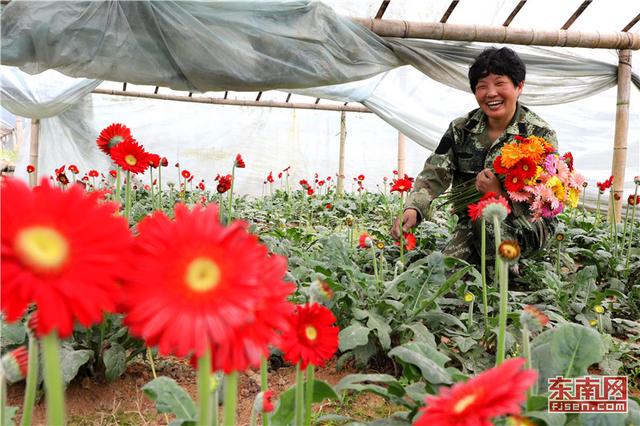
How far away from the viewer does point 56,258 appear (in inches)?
13.5

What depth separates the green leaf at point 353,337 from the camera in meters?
1.35

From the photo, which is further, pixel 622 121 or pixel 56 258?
pixel 622 121

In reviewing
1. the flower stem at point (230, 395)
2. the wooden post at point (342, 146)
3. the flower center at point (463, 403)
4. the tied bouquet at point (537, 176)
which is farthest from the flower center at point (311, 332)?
the wooden post at point (342, 146)

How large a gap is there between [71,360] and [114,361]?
132 millimetres

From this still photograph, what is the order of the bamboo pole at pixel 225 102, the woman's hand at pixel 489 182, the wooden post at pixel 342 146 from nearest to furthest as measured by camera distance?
the woman's hand at pixel 489 182
the bamboo pole at pixel 225 102
the wooden post at pixel 342 146

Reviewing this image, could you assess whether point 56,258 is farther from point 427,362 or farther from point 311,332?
point 427,362

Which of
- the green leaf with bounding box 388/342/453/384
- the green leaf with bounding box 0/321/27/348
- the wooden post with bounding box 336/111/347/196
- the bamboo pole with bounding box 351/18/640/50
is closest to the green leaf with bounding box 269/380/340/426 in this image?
the green leaf with bounding box 388/342/453/384

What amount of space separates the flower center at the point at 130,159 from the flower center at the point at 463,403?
1.28 metres

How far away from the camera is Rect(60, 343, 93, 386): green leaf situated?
1216 mm

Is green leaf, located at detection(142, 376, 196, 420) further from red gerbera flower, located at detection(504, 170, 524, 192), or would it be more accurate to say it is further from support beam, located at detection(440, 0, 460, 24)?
support beam, located at detection(440, 0, 460, 24)

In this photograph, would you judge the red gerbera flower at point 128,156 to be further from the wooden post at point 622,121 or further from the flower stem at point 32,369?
the wooden post at point 622,121

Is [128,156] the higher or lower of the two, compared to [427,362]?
higher

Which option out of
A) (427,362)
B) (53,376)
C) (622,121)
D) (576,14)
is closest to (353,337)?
(427,362)

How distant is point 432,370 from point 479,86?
2.01 meters
